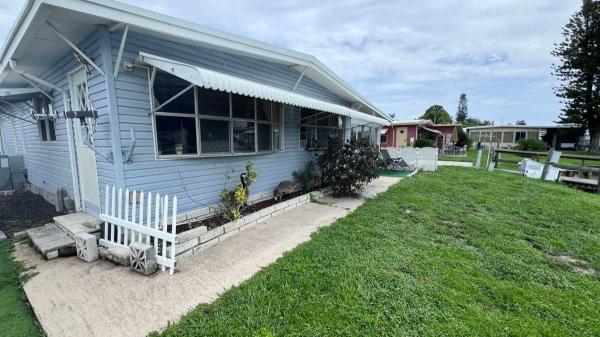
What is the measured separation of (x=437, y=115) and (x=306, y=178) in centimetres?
6050

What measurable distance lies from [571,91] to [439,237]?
109 ft

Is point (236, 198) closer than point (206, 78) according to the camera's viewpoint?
No

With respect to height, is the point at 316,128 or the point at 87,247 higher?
the point at 316,128

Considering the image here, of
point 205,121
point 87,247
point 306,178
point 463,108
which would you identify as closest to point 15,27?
point 205,121

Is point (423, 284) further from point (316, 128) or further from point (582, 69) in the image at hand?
point (582, 69)

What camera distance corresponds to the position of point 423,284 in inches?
113

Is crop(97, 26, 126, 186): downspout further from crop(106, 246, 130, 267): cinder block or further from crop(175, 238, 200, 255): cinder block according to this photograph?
crop(175, 238, 200, 255): cinder block

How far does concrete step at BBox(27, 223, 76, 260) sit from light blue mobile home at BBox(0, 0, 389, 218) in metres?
0.71

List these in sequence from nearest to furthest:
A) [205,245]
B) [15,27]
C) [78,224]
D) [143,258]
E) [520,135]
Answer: [143,258]
[15,27]
[205,245]
[78,224]
[520,135]

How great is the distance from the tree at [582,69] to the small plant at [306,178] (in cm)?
3192

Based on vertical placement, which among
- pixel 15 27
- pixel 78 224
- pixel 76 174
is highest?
pixel 15 27

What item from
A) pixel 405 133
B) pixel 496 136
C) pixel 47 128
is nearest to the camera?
pixel 47 128

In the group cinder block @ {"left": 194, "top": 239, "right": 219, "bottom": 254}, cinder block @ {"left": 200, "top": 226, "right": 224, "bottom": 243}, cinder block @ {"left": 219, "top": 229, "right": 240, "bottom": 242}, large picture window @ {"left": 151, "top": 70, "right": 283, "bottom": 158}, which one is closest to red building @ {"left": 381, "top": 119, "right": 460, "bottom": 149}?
large picture window @ {"left": 151, "top": 70, "right": 283, "bottom": 158}

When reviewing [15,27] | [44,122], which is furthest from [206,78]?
[44,122]
